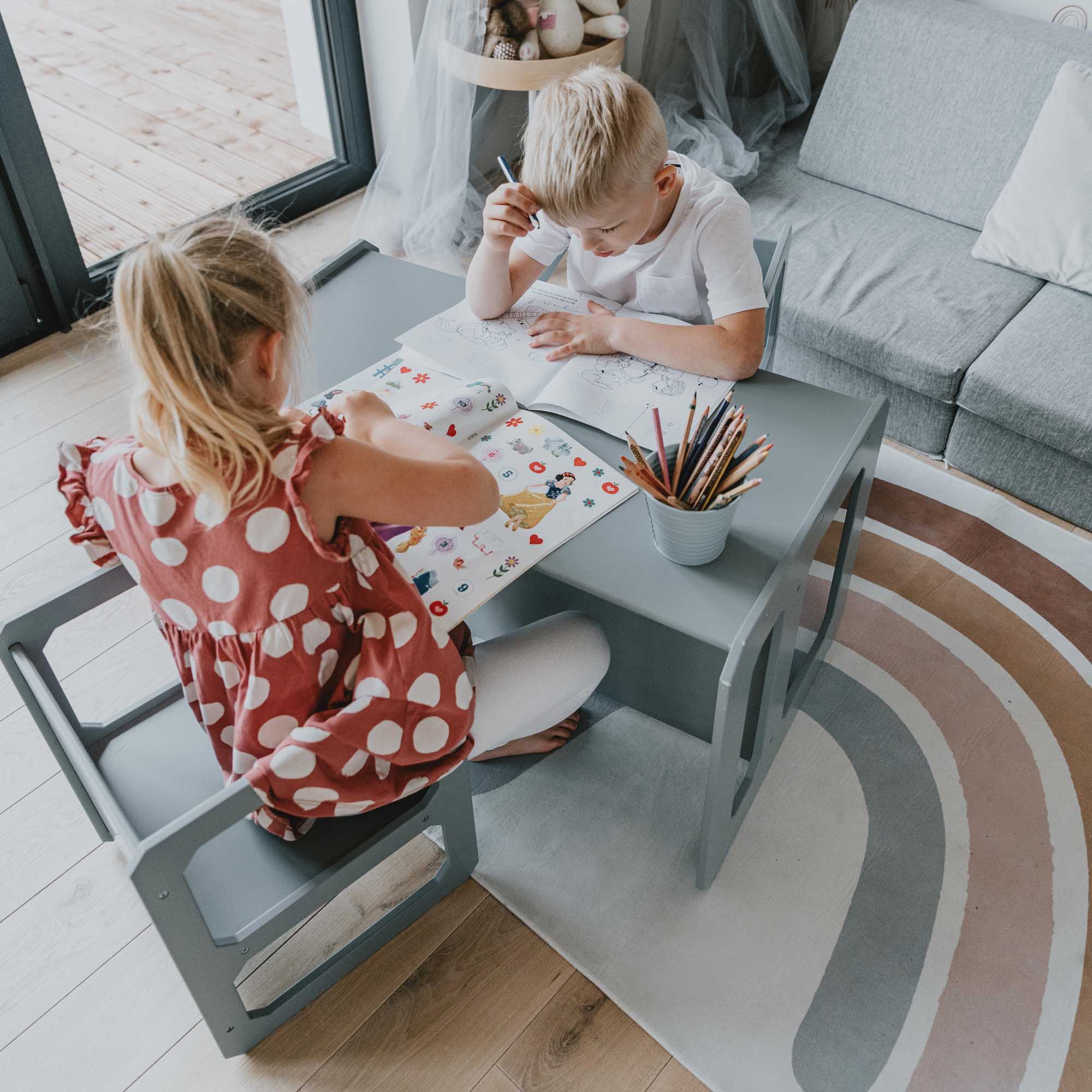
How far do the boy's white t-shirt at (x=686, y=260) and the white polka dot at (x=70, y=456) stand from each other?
75cm

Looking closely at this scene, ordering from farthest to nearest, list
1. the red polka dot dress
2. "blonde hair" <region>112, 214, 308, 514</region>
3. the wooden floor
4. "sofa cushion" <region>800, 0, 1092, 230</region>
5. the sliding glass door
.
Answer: the wooden floor < the sliding glass door < "sofa cushion" <region>800, 0, 1092, 230</region> < the red polka dot dress < "blonde hair" <region>112, 214, 308, 514</region>

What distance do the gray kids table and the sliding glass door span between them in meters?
1.17

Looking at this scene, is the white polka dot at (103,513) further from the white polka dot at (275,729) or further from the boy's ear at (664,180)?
the boy's ear at (664,180)

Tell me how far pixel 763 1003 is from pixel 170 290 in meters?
1.12

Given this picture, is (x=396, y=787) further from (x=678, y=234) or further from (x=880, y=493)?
(x=880, y=493)

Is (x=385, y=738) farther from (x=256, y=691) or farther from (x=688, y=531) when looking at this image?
(x=688, y=531)

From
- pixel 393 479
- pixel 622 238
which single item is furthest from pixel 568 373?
pixel 393 479

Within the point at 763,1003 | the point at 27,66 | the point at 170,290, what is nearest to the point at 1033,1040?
the point at 763,1003

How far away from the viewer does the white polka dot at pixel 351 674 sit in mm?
1056

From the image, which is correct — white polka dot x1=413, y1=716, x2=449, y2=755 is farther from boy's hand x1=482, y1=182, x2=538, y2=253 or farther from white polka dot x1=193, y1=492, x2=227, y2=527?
boy's hand x1=482, y1=182, x2=538, y2=253

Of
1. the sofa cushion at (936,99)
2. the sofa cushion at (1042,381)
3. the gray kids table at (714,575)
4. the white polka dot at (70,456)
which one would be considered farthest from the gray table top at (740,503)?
the sofa cushion at (936,99)

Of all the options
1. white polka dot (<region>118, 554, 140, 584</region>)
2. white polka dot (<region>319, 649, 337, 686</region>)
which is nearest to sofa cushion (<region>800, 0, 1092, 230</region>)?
white polka dot (<region>319, 649, 337, 686</region>)

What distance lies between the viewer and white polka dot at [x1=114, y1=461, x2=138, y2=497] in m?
0.95

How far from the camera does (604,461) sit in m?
1.28
